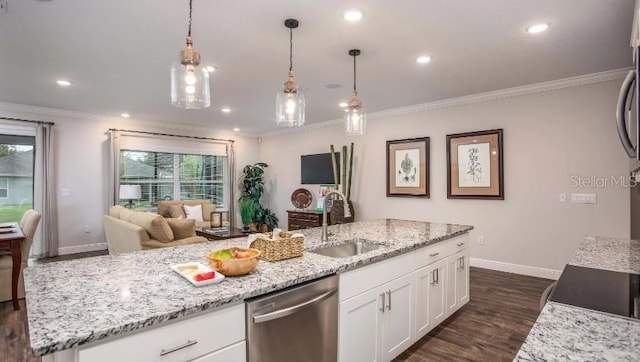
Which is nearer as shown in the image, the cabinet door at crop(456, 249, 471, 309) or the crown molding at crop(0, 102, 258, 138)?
the cabinet door at crop(456, 249, 471, 309)

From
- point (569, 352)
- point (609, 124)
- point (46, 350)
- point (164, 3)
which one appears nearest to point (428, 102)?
point (609, 124)

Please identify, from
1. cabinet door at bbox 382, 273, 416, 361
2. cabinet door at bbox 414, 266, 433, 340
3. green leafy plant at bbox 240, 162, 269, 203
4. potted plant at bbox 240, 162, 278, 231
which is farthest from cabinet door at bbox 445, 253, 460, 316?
green leafy plant at bbox 240, 162, 269, 203

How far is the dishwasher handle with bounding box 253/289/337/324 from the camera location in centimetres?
146

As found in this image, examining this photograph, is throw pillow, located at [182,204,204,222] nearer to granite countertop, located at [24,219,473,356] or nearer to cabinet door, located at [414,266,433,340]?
granite countertop, located at [24,219,473,356]

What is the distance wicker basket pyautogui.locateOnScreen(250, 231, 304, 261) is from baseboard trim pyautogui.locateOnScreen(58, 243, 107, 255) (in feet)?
18.2

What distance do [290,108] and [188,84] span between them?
0.86 m

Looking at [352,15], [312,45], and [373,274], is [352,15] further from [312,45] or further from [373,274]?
[373,274]

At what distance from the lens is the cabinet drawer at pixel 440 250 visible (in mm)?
2570

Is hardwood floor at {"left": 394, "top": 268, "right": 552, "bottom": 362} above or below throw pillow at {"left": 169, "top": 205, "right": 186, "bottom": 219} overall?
below

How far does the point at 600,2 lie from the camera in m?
2.35

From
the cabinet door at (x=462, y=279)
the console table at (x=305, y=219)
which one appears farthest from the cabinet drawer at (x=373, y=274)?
the console table at (x=305, y=219)

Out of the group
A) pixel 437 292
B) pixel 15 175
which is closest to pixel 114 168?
pixel 15 175

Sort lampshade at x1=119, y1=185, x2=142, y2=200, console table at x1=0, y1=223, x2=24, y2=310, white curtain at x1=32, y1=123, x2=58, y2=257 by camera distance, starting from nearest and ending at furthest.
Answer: console table at x1=0, y1=223, x2=24, y2=310 → white curtain at x1=32, y1=123, x2=58, y2=257 → lampshade at x1=119, y1=185, x2=142, y2=200

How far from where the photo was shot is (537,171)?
173 inches
